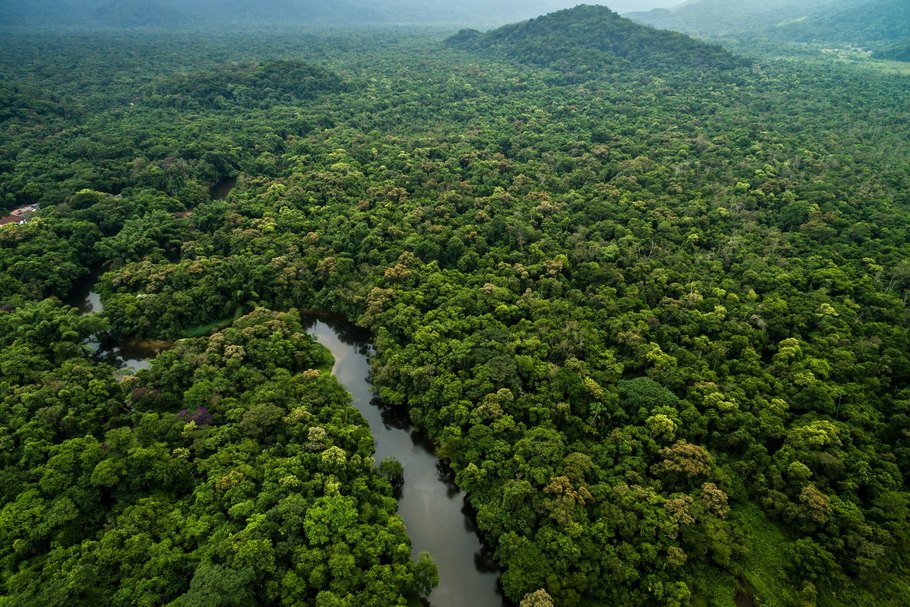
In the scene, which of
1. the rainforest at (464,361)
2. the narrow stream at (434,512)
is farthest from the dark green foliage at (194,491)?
the narrow stream at (434,512)

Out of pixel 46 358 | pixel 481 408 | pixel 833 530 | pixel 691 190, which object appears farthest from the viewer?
pixel 691 190

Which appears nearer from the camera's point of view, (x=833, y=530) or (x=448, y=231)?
(x=833, y=530)

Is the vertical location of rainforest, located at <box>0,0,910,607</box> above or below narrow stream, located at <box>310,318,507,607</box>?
above

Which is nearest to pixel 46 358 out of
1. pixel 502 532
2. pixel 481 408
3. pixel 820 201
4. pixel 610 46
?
pixel 481 408

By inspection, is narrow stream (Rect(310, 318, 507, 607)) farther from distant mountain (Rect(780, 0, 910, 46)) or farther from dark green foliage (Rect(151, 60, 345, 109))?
distant mountain (Rect(780, 0, 910, 46))

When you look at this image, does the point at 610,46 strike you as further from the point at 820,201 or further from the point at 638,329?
the point at 638,329

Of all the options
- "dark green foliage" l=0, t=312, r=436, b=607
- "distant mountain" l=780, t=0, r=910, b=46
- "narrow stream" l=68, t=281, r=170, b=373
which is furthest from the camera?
"distant mountain" l=780, t=0, r=910, b=46

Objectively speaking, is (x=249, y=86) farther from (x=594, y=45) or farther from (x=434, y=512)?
(x=434, y=512)

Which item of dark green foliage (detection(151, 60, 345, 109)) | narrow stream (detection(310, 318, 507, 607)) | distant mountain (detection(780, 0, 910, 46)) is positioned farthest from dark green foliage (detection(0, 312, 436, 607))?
distant mountain (detection(780, 0, 910, 46))
